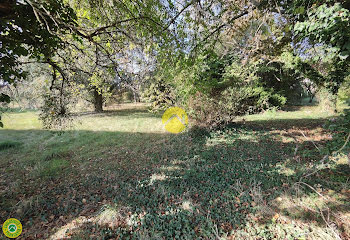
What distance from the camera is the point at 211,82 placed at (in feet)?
18.3

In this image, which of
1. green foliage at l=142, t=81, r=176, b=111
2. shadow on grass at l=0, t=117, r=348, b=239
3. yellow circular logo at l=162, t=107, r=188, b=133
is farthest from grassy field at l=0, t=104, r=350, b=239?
green foliage at l=142, t=81, r=176, b=111

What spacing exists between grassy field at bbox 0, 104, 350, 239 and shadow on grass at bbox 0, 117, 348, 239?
0.02 metres

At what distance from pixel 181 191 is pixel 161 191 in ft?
1.34

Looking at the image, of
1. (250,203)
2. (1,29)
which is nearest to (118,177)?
(250,203)

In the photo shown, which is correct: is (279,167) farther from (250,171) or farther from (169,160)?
(169,160)

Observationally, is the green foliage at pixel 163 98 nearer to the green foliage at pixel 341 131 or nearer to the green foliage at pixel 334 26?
the green foliage at pixel 334 26

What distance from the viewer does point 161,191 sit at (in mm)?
3184

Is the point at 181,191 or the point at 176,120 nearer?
the point at 181,191

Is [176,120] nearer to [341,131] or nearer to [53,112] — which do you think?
[53,112]

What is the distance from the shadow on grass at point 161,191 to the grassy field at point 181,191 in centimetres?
2

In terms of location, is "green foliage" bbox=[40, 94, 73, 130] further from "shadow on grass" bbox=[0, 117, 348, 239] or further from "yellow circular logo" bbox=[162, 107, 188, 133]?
"yellow circular logo" bbox=[162, 107, 188, 133]

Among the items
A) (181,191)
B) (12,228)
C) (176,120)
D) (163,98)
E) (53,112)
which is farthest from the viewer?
(176,120)

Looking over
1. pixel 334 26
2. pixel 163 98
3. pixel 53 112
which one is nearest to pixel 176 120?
pixel 163 98

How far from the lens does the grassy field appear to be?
7.66 ft
